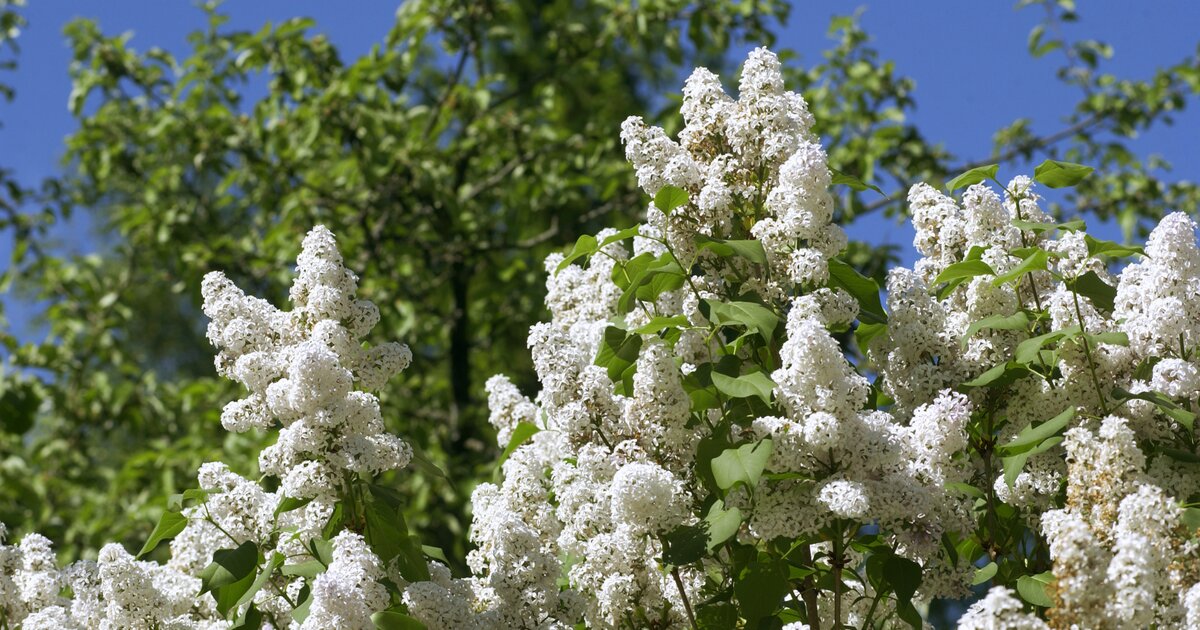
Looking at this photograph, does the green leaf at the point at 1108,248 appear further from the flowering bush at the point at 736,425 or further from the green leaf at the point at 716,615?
the green leaf at the point at 716,615

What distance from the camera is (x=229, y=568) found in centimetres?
299

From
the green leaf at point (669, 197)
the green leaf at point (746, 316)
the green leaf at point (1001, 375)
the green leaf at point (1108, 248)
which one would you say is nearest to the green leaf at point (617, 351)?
the green leaf at point (746, 316)

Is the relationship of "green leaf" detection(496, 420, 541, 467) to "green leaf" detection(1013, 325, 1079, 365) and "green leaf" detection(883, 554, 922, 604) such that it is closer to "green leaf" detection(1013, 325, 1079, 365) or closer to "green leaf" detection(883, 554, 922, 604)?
"green leaf" detection(883, 554, 922, 604)

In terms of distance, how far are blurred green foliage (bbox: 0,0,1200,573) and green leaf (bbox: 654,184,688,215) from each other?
713 centimetres

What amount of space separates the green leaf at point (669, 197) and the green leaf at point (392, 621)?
101cm

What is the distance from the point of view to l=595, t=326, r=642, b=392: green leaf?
3.06m

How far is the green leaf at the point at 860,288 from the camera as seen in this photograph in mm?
3207

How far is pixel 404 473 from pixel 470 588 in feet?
28.2

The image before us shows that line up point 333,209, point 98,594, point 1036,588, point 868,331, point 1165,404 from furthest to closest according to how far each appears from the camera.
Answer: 1. point 333,209
2. point 98,594
3. point 868,331
4. point 1165,404
5. point 1036,588

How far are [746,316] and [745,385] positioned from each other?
0.16m

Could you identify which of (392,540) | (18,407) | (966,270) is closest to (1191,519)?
(966,270)

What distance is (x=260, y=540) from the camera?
3.38 m

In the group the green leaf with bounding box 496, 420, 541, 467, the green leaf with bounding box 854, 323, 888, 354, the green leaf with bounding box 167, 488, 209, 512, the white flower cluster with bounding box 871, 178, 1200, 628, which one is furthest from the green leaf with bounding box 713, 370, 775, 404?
the green leaf with bounding box 167, 488, 209, 512

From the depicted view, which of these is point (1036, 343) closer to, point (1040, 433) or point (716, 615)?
point (1040, 433)
